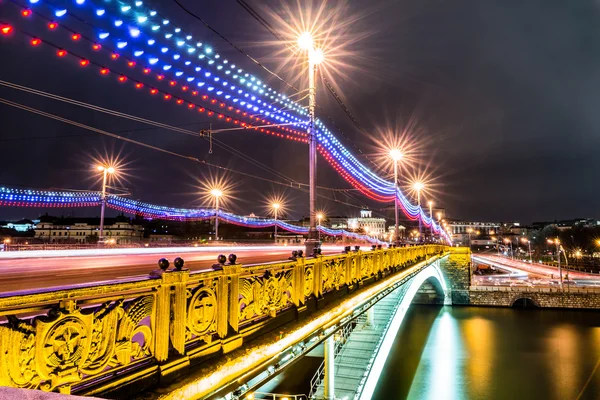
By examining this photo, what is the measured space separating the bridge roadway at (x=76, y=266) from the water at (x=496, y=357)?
48.9 ft

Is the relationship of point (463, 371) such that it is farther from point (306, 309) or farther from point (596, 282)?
point (596, 282)

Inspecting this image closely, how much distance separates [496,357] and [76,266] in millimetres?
30214

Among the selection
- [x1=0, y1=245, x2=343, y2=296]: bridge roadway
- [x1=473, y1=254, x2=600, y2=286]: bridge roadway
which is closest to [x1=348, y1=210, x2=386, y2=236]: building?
[x1=473, y1=254, x2=600, y2=286]: bridge roadway

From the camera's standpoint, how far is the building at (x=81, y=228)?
211ft

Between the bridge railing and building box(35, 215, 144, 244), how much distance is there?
65.2 metres

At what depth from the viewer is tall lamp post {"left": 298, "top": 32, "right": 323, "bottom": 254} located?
10000 mm

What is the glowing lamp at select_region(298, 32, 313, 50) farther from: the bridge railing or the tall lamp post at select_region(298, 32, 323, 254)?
the bridge railing

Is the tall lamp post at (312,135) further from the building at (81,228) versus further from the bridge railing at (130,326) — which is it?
the building at (81,228)

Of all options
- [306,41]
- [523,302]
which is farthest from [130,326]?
[523,302]

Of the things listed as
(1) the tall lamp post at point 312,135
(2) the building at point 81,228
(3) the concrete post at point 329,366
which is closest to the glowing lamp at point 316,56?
(1) the tall lamp post at point 312,135

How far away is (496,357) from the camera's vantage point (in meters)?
29.3

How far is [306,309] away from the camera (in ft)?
21.3

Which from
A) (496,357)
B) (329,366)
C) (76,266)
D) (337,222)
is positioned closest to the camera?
(329,366)

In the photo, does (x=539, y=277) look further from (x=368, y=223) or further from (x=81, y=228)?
(x=368, y=223)
